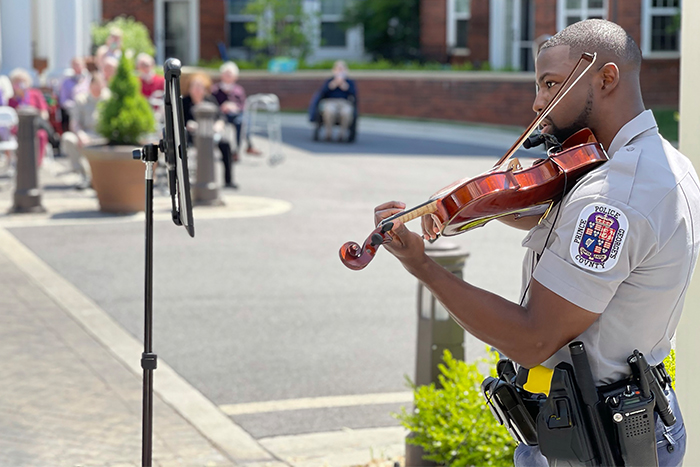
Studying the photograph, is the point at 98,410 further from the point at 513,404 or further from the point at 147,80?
the point at 147,80

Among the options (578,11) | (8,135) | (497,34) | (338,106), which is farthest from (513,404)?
(497,34)

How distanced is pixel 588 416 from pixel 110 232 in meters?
8.95

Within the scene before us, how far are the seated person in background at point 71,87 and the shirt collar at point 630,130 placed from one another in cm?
1537

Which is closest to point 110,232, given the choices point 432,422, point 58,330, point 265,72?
point 58,330

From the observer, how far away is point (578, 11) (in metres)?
23.5

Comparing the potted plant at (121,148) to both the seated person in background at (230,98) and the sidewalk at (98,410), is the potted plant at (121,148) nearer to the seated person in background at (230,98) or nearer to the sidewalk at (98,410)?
the sidewalk at (98,410)

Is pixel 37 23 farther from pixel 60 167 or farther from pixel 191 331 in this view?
pixel 191 331

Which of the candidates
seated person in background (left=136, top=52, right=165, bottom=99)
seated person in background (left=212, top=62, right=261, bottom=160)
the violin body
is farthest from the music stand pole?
seated person in background (left=212, top=62, right=261, bottom=160)

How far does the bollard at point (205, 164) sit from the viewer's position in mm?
12156

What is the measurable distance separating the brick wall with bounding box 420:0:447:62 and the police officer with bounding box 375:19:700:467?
26355 millimetres

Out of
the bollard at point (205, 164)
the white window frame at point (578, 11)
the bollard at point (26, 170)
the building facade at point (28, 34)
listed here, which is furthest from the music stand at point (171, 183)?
the white window frame at point (578, 11)

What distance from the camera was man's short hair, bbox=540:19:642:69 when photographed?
7.04 ft

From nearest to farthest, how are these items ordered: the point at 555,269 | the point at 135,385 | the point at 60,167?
1. the point at 555,269
2. the point at 135,385
3. the point at 60,167

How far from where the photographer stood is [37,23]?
27.6 meters
